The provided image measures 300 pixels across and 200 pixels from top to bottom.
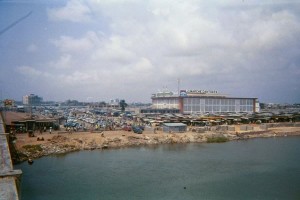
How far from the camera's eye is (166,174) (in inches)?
596

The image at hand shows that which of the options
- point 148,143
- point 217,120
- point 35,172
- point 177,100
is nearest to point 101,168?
point 35,172

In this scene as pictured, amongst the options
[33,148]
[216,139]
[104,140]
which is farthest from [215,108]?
[33,148]

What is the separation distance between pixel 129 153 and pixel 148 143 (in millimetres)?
3778

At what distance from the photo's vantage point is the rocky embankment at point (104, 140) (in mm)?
20312

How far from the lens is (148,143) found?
24.6m

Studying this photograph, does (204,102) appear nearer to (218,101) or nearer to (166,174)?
(218,101)

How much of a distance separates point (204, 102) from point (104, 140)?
27223 millimetres

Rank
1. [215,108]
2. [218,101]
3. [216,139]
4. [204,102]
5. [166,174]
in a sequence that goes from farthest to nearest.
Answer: [218,101], [215,108], [204,102], [216,139], [166,174]


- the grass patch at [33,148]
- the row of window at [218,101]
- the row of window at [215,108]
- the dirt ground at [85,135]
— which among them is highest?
the row of window at [218,101]

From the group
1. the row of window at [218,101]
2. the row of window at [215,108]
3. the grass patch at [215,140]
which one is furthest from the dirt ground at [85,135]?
the row of window at [218,101]

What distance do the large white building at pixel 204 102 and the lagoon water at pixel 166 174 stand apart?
24.9 metres

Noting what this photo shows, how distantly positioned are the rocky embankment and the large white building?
17.3 m

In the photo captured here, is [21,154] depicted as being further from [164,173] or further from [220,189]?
[220,189]

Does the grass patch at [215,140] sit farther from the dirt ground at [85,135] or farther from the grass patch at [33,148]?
the grass patch at [33,148]
